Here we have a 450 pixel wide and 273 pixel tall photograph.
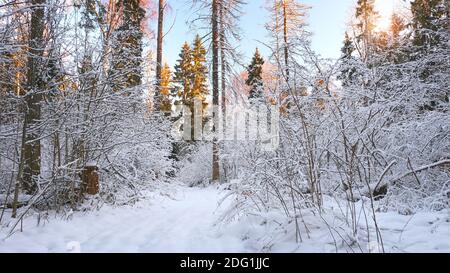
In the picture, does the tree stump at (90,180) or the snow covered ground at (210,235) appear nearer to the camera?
the snow covered ground at (210,235)

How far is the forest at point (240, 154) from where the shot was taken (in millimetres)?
3014

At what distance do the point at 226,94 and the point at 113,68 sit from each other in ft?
25.9

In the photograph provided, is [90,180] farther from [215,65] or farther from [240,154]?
[215,65]

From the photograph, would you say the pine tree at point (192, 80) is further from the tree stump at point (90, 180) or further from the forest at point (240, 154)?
the tree stump at point (90, 180)

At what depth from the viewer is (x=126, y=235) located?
3.80m

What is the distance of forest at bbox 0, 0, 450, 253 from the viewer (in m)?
3.01

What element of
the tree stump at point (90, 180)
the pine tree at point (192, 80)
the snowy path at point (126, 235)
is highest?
the pine tree at point (192, 80)

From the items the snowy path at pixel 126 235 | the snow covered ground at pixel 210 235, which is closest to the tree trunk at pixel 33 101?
the snow covered ground at pixel 210 235

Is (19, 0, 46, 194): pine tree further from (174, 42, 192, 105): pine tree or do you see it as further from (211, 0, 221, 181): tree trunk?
(174, 42, 192, 105): pine tree

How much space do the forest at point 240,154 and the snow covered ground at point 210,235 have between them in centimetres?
2

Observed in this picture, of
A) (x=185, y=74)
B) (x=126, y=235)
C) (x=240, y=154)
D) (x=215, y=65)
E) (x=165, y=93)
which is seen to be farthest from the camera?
(x=185, y=74)

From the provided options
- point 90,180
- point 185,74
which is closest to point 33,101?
point 90,180

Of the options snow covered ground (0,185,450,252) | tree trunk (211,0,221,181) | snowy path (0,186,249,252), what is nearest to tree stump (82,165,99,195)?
snowy path (0,186,249,252)

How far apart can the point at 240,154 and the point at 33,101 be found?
3.36 meters
